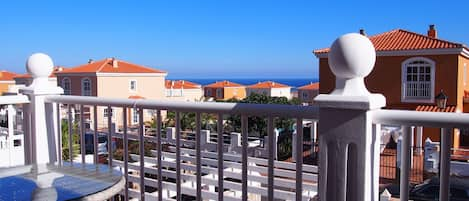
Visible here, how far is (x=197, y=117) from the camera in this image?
74.6 inches

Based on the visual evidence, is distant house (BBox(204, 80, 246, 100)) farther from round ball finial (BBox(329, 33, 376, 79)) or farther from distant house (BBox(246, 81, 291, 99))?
round ball finial (BBox(329, 33, 376, 79))

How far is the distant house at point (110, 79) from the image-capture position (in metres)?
25.8

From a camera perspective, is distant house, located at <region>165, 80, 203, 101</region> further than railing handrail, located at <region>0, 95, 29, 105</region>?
Yes

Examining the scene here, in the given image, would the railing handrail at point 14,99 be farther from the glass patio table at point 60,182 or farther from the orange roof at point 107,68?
the orange roof at point 107,68

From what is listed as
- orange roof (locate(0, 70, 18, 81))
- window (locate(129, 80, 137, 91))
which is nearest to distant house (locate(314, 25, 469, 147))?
window (locate(129, 80, 137, 91))

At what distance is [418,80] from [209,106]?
1616 centimetres

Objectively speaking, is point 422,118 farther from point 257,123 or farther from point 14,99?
point 257,123

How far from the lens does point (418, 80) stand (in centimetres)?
1611

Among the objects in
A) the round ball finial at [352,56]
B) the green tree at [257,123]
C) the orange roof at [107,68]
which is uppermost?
the orange roof at [107,68]

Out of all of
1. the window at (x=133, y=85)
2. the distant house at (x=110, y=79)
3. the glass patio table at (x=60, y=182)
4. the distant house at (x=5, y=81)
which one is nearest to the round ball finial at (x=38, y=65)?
the glass patio table at (x=60, y=182)

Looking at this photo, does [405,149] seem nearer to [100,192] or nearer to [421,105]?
[100,192]

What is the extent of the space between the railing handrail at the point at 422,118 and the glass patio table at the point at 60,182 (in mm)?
1107

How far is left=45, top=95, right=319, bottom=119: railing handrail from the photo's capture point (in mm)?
1565

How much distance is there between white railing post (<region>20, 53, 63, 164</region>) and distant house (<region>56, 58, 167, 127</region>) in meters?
22.9
